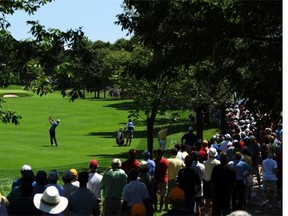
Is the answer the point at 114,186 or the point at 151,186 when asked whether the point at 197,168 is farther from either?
the point at 114,186

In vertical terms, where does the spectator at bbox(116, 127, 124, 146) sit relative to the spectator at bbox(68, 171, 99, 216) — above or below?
above

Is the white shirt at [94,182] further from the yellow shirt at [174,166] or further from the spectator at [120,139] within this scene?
the spectator at [120,139]

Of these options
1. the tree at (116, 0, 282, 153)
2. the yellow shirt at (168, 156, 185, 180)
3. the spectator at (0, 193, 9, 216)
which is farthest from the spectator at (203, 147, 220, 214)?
the spectator at (0, 193, 9, 216)

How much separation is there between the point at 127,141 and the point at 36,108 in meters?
35.0

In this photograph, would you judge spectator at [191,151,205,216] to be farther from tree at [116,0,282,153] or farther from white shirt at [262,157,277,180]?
white shirt at [262,157,277,180]

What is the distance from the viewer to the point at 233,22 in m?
14.3

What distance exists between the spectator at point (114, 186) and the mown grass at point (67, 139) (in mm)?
6930

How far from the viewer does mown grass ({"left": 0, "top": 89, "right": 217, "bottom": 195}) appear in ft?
93.6

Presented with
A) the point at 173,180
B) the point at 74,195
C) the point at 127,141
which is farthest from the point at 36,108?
the point at 74,195

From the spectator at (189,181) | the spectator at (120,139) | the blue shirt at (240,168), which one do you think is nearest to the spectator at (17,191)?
the spectator at (189,181)

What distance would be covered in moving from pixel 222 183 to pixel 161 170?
2.24 meters

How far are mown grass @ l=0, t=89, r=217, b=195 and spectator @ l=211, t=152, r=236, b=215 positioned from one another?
787 cm

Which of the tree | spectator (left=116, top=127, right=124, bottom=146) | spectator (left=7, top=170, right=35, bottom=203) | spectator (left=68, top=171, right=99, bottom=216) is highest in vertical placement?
the tree

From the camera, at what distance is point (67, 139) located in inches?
1644
